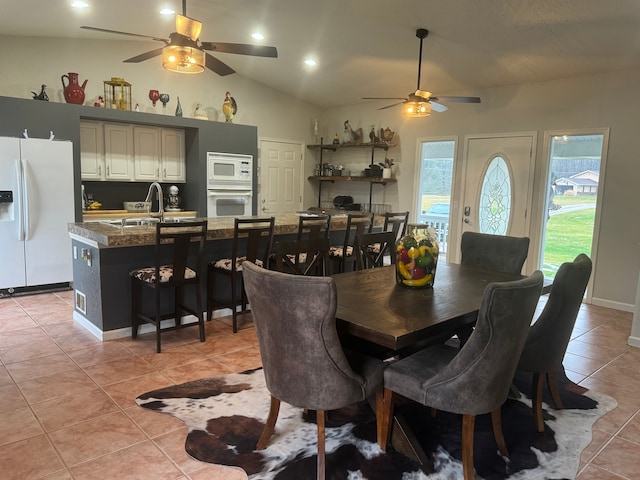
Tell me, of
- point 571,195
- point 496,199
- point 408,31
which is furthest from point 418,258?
point 496,199

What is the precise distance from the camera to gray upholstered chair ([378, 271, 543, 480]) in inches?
72.4

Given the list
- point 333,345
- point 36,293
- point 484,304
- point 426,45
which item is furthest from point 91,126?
point 484,304

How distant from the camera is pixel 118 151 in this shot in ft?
19.8

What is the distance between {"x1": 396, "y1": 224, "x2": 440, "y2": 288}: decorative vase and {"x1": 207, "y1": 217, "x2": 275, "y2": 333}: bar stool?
1599 millimetres

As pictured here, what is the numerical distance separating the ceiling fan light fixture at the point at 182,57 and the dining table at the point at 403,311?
6.39ft

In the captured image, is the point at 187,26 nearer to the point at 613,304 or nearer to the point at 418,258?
the point at 418,258

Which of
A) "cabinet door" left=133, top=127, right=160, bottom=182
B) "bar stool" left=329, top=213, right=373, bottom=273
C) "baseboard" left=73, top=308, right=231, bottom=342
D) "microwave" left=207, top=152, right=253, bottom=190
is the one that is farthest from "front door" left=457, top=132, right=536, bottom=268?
"cabinet door" left=133, top=127, right=160, bottom=182

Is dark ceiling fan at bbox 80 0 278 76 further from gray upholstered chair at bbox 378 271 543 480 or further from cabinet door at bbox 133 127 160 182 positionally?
cabinet door at bbox 133 127 160 182

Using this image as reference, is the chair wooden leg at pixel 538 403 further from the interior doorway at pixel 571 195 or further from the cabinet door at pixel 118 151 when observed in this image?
the cabinet door at pixel 118 151

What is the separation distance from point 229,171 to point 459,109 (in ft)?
11.0

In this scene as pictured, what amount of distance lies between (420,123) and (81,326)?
5167mm

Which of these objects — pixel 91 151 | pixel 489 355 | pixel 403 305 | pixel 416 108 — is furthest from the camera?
pixel 91 151

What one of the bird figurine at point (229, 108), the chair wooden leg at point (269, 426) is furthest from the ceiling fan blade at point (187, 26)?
the bird figurine at point (229, 108)

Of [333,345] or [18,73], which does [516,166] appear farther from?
[18,73]
